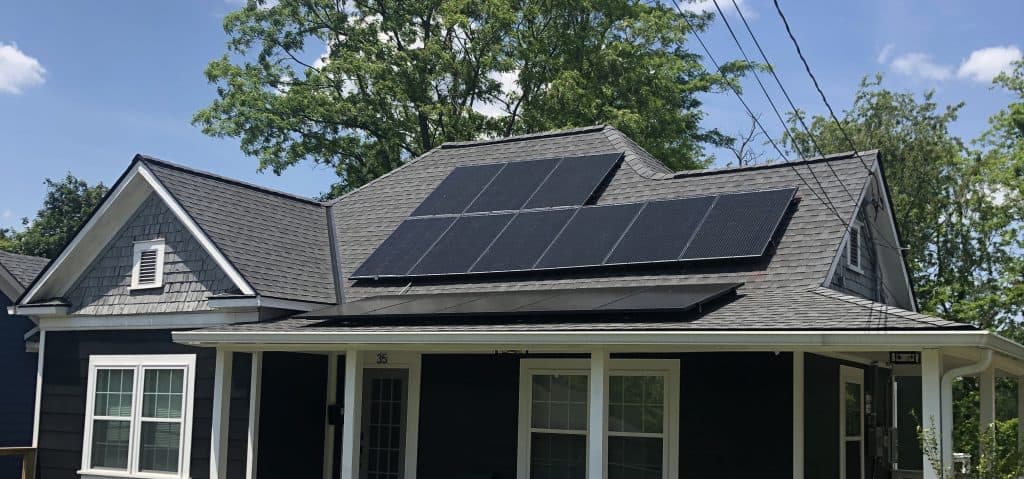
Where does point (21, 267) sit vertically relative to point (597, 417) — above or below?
above

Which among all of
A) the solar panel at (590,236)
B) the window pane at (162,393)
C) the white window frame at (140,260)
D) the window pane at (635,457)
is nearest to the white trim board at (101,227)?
the white window frame at (140,260)

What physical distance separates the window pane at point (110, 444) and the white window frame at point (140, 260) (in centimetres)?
185

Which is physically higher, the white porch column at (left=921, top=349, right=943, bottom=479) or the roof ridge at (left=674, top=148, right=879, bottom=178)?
the roof ridge at (left=674, top=148, right=879, bottom=178)

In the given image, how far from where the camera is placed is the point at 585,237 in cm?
1334

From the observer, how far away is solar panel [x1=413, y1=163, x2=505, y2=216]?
1545 cm

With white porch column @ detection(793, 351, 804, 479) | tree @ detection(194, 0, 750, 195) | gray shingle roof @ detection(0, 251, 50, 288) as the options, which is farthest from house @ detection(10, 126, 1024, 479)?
tree @ detection(194, 0, 750, 195)

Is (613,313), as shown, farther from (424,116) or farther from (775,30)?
(424,116)

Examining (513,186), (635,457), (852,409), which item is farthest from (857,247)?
(513,186)

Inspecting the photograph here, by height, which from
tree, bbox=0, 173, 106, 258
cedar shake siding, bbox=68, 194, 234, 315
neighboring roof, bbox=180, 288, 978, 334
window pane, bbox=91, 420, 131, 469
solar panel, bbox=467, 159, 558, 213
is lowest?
window pane, bbox=91, 420, 131, 469

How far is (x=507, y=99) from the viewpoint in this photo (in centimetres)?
2964

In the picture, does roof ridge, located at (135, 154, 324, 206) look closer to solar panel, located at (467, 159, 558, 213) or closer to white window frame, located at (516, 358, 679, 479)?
solar panel, located at (467, 159, 558, 213)

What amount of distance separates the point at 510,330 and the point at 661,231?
3.26m

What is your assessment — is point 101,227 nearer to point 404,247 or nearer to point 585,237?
point 404,247

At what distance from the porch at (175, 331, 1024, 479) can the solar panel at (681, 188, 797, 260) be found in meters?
1.36
